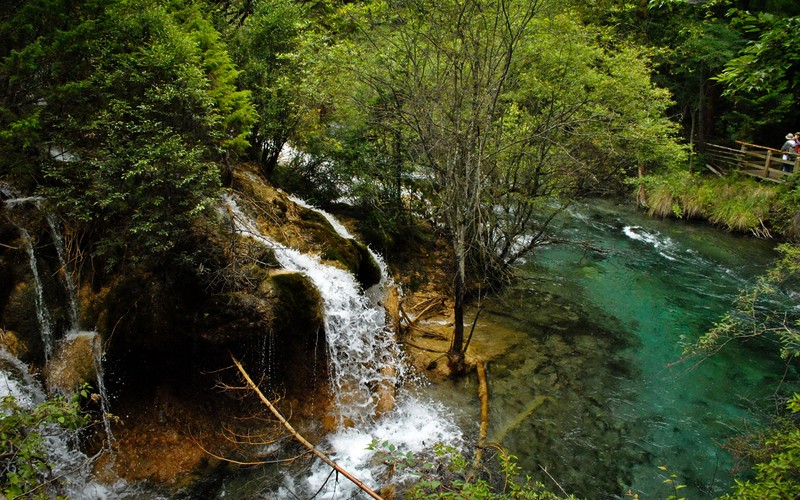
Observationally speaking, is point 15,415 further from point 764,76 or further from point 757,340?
point 757,340

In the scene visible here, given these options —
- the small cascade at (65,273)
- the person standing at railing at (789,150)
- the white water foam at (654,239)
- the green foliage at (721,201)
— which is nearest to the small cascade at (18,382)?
the small cascade at (65,273)

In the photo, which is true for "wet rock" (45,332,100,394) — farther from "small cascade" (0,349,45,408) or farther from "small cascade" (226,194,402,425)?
"small cascade" (226,194,402,425)

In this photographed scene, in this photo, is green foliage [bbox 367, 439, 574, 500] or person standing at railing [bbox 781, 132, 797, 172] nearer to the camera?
green foliage [bbox 367, 439, 574, 500]

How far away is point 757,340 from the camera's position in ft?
30.9

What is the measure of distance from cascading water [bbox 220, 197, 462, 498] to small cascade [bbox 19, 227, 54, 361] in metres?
2.45

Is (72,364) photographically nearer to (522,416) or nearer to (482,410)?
(482,410)

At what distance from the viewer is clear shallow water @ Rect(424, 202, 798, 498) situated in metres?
6.25

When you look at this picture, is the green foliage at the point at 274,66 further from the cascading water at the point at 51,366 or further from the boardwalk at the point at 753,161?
the boardwalk at the point at 753,161

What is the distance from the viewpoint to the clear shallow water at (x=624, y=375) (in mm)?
6246

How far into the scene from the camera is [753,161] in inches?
692

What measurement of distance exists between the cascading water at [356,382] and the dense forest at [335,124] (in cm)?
114

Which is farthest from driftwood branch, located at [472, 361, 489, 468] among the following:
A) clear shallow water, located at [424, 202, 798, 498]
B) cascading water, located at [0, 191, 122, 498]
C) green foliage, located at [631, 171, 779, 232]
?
green foliage, located at [631, 171, 779, 232]

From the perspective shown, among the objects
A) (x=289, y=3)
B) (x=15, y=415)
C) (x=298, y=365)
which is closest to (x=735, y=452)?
(x=298, y=365)

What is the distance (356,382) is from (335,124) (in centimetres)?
555
